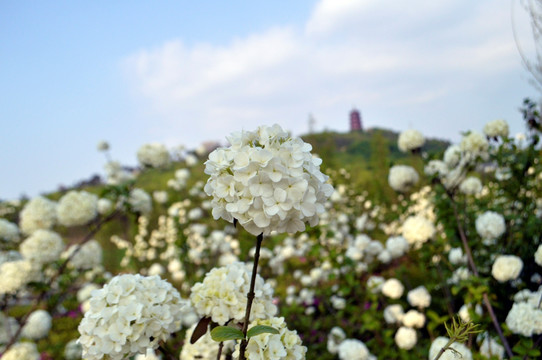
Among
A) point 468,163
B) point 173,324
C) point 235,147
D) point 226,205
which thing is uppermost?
point 468,163

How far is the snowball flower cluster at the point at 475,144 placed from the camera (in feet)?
10.2

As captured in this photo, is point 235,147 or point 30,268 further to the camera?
point 30,268

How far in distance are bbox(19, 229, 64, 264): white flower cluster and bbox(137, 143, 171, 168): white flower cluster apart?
133cm

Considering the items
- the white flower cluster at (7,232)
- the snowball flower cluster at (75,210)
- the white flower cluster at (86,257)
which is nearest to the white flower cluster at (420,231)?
the snowball flower cluster at (75,210)

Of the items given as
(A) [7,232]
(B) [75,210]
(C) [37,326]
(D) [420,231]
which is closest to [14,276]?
(A) [7,232]

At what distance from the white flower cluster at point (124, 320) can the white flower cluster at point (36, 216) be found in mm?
2826

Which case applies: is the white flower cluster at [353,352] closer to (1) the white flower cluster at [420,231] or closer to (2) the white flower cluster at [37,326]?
(1) the white flower cluster at [420,231]

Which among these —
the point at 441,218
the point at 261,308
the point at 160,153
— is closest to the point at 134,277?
the point at 261,308

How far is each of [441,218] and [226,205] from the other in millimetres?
2739

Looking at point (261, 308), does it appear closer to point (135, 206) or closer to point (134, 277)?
point (134, 277)

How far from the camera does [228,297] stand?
1490 millimetres

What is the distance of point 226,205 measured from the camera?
1120mm

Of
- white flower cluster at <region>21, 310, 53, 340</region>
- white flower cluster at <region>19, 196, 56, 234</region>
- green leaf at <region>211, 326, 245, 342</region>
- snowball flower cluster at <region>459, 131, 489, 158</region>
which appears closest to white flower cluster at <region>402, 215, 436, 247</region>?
snowball flower cluster at <region>459, 131, 489, 158</region>

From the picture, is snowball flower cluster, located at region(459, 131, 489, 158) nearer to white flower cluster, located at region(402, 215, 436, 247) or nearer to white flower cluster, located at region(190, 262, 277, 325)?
white flower cluster, located at region(402, 215, 436, 247)
